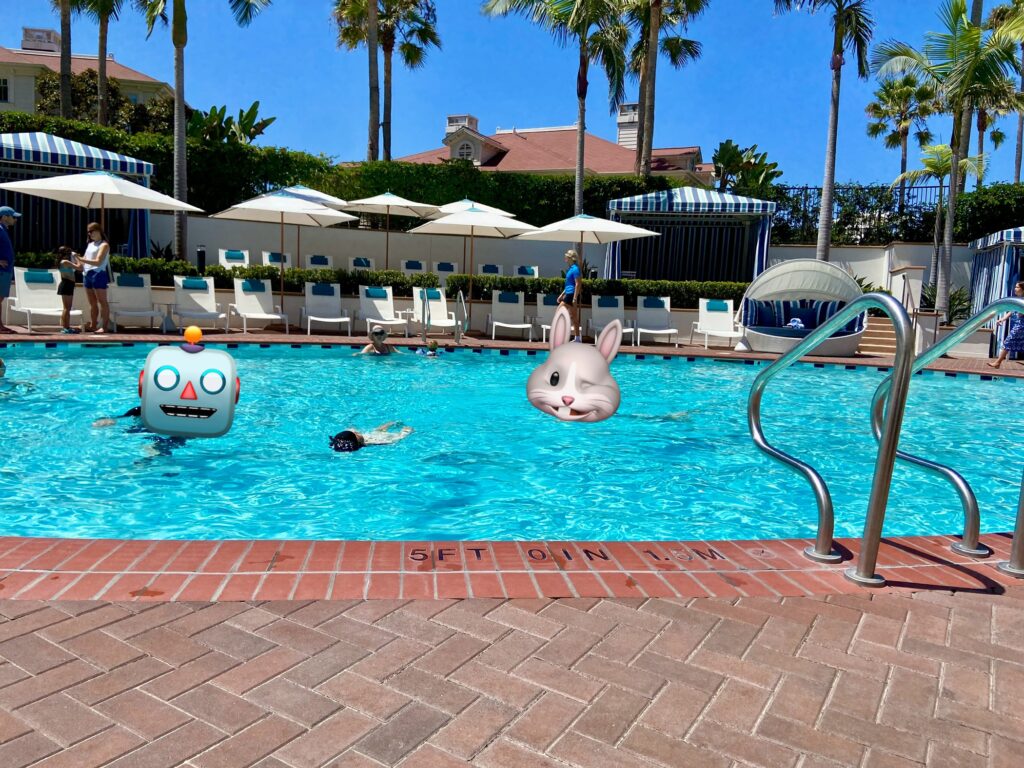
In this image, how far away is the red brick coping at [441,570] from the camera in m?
3.05

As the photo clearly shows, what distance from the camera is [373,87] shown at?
26.2 metres

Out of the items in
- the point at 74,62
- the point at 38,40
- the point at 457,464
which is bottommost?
the point at 457,464

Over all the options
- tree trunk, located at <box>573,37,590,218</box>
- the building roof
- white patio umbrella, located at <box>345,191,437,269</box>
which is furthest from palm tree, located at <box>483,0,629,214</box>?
the building roof

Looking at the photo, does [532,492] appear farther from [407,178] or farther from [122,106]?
[122,106]

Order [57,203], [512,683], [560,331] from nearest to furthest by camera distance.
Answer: [512,683]
[560,331]
[57,203]

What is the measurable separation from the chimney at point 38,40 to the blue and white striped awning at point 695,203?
39135 mm

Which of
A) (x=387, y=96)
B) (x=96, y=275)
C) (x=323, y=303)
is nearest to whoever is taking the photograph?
(x=96, y=275)

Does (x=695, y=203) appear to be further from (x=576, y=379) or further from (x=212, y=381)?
(x=212, y=381)

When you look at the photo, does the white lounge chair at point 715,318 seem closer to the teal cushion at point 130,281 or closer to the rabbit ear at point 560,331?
the teal cushion at point 130,281

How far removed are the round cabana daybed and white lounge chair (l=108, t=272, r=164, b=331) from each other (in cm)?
1144

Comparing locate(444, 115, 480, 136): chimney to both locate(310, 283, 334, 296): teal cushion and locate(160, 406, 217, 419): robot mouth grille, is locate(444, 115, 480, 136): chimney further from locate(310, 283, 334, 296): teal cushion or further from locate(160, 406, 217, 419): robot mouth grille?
locate(160, 406, 217, 419): robot mouth grille

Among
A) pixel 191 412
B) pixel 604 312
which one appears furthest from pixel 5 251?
pixel 604 312

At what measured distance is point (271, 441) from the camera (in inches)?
290

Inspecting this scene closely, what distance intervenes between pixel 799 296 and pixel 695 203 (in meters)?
4.32
